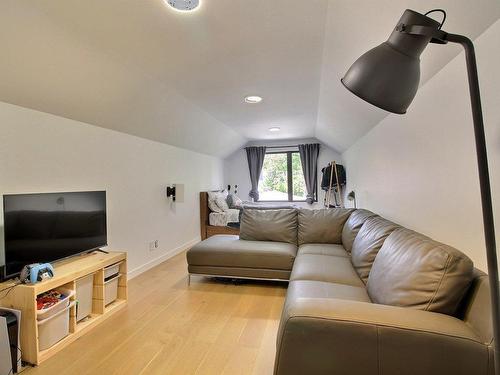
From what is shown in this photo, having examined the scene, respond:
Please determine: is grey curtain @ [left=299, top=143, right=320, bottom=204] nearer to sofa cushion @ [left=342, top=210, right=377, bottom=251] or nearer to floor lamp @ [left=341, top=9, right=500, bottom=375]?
sofa cushion @ [left=342, top=210, right=377, bottom=251]

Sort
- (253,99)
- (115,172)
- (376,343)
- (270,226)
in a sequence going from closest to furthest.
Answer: (376,343) < (115,172) < (253,99) < (270,226)

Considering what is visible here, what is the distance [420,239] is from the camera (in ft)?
5.05

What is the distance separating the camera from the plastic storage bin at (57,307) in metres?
1.86

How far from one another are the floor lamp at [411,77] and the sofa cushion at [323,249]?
2.07 meters

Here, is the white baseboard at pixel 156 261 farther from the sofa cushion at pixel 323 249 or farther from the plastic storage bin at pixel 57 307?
the sofa cushion at pixel 323 249

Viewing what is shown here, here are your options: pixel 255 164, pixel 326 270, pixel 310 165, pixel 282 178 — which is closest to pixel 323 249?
pixel 326 270

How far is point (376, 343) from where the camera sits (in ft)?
3.68

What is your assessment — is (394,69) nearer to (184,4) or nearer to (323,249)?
(184,4)

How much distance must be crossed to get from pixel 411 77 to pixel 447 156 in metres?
1.08

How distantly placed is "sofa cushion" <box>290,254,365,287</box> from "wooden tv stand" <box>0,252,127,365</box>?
165 cm

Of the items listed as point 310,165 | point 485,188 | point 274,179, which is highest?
point 310,165

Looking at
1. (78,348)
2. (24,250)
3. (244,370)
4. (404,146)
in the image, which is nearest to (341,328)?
(244,370)

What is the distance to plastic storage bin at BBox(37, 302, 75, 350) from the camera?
1.89 meters

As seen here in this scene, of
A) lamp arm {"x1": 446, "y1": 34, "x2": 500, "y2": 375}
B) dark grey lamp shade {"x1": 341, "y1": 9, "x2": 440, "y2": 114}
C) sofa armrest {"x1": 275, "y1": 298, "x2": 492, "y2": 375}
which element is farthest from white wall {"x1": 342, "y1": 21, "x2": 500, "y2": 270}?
dark grey lamp shade {"x1": 341, "y1": 9, "x2": 440, "y2": 114}
